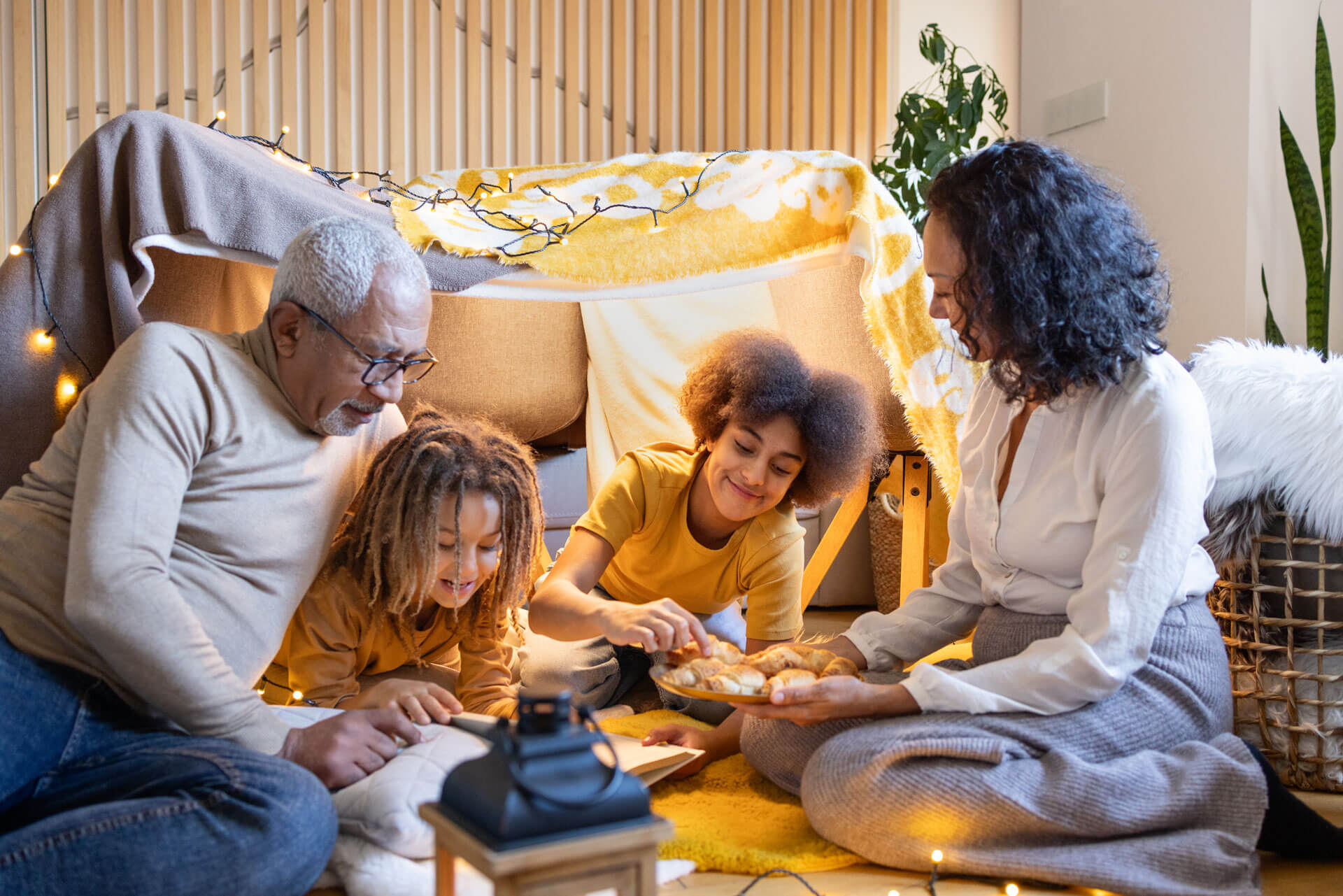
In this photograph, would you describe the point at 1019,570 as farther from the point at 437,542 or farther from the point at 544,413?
the point at 544,413

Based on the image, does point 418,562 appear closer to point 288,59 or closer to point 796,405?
point 796,405

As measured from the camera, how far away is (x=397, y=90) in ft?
11.8

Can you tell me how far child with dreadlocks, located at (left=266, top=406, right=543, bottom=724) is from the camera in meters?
1.64

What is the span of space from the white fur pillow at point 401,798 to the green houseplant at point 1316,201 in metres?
2.56

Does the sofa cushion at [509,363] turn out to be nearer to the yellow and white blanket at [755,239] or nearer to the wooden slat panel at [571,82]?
the yellow and white blanket at [755,239]

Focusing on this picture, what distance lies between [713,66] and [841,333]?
187 centimetres

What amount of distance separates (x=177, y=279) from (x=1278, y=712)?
188 cm

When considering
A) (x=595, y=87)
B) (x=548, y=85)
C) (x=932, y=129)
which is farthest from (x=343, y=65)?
(x=932, y=129)

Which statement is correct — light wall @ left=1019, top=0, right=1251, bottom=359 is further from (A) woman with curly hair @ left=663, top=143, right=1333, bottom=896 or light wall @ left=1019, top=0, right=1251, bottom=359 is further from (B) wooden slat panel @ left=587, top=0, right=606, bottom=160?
(A) woman with curly hair @ left=663, top=143, right=1333, bottom=896

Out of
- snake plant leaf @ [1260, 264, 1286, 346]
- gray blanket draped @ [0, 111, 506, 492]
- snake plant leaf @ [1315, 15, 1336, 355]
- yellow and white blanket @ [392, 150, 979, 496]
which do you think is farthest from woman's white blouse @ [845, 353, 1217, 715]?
snake plant leaf @ [1315, 15, 1336, 355]

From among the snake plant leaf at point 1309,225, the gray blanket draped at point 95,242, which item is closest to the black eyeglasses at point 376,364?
the gray blanket draped at point 95,242

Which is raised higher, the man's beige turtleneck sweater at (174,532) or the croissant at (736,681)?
the man's beige turtleneck sweater at (174,532)

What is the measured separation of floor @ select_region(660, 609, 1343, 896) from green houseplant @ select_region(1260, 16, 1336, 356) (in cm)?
196

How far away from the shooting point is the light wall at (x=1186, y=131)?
10.4 feet
